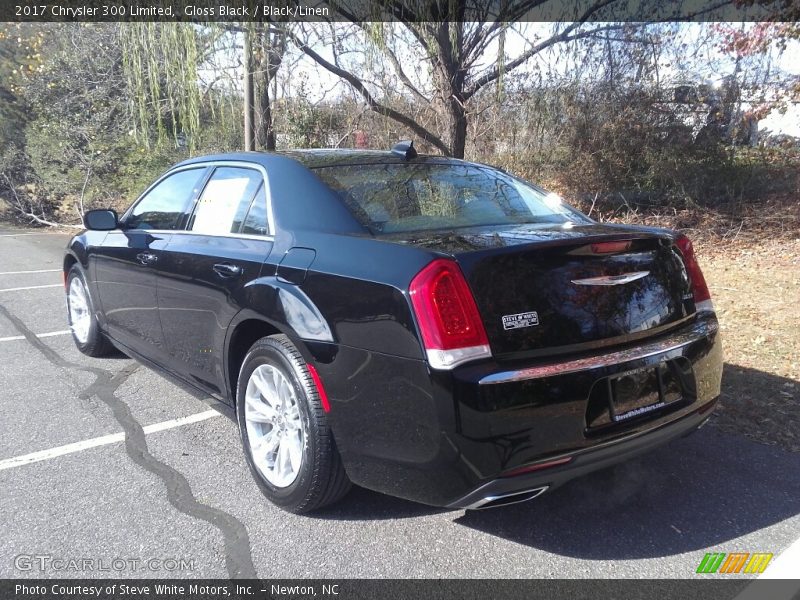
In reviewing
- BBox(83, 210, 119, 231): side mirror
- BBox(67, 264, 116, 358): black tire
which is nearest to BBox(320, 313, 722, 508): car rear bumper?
BBox(83, 210, 119, 231): side mirror

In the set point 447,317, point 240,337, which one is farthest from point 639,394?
point 240,337

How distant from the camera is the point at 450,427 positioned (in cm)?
212

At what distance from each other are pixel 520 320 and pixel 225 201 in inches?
77.4

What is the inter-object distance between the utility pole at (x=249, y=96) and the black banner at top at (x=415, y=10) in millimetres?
350

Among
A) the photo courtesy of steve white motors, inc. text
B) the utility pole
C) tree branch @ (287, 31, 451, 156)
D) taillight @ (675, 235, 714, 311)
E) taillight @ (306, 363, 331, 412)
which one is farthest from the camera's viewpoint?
tree branch @ (287, 31, 451, 156)

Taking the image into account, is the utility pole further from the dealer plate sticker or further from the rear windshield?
the dealer plate sticker

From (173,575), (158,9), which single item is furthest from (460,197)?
(158,9)

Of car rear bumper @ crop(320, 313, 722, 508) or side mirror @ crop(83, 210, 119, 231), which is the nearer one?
car rear bumper @ crop(320, 313, 722, 508)

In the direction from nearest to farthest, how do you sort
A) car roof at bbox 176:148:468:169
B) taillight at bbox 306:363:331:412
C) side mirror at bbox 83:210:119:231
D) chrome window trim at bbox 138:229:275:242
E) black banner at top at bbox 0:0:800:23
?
1. taillight at bbox 306:363:331:412
2. chrome window trim at bbox 138:229:275:242
3. car roof at bbox 176:148:468:169
4. side mirror at bbox 83:210:119:231
5. black banner at top at bbox 0:0:800:23

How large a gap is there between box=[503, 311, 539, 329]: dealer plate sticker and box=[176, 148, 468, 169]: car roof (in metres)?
1.44

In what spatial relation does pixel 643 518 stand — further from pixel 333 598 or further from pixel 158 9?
pixel 158 9

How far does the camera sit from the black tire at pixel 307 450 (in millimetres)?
2549

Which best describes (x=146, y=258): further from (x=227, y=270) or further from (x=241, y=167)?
(x=227, y=270)

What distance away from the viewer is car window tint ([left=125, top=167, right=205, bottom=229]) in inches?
150
